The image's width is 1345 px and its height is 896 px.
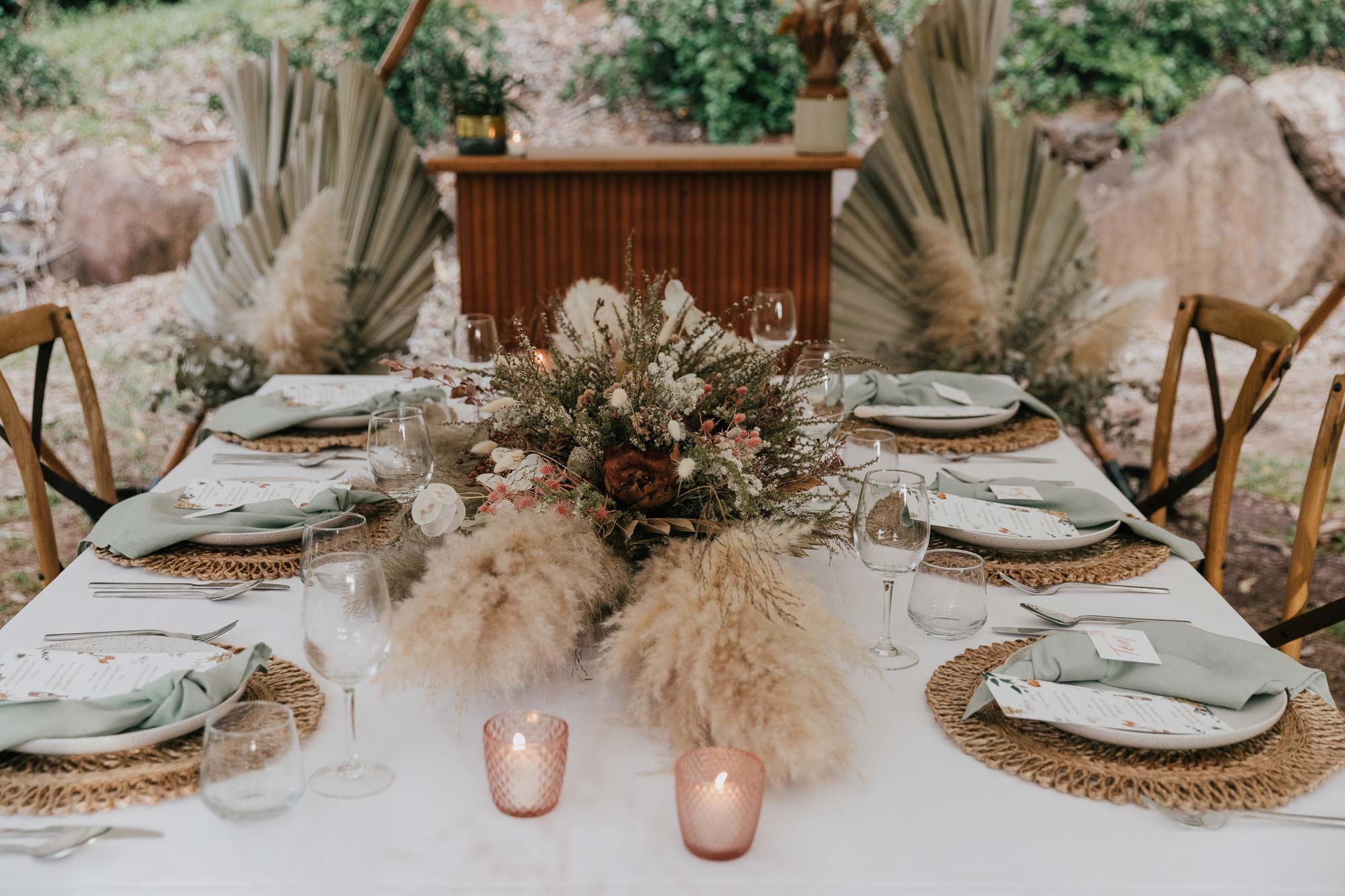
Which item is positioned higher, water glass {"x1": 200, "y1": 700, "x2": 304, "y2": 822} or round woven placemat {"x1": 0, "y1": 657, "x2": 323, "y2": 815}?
water glass {"x1": 200, "y1": 700, "x2": 304, "y2": 822}

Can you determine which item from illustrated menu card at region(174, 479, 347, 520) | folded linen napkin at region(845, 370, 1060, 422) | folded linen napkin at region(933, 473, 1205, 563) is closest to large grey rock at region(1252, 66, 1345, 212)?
folded linen napkin at region(845, 370, 1060, 422)

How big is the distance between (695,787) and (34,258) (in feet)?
20.1

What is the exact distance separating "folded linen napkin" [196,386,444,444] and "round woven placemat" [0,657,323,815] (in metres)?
0.96

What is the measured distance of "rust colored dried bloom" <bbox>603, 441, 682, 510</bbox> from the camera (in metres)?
1.29

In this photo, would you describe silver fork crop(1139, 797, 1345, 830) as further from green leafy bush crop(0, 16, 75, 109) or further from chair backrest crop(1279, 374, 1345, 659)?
green leafy bush crop(0, 16, 75, 109)

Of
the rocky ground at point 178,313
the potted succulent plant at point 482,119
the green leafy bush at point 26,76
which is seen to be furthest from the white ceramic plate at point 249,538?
the green leafy bush at point 26,76

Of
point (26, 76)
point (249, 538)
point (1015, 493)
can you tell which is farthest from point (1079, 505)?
point (26, 76)

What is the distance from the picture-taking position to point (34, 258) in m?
6.09

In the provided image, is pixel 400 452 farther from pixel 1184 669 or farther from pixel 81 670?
pixel 1184 669

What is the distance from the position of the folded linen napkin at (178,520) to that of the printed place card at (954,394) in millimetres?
985

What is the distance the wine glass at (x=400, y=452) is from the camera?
1420 mm

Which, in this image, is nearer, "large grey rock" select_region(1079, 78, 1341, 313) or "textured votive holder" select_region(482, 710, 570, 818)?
"textured votive holder" select_region(482, 710, 570, 818)

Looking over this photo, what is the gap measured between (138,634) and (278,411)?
2.69ft

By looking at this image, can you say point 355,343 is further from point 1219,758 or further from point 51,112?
point 51,112
